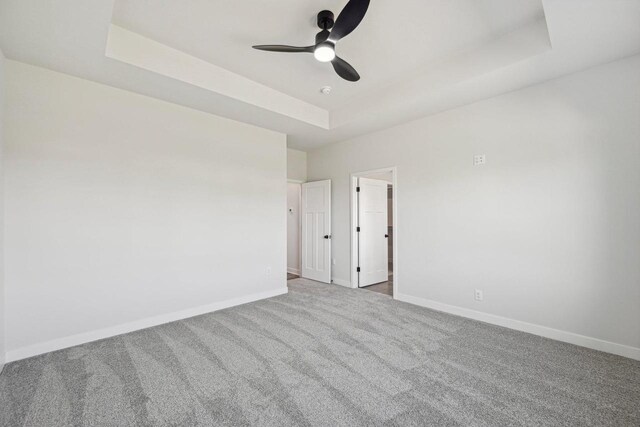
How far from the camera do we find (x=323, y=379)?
2.15 metres

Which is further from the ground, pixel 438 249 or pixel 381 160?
pixel 381 160

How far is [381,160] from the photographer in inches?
176

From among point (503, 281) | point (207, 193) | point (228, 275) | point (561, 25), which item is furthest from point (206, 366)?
point (561, 25)

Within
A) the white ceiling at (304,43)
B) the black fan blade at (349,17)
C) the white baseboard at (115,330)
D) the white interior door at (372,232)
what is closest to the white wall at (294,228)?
the white interior door at (372,232)

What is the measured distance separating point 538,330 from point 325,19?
3693 mm

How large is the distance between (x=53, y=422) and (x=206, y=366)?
3.07 feet

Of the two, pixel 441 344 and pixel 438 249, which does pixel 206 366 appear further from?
pixel 438 249

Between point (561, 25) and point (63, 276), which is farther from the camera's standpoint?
point (63, 276)

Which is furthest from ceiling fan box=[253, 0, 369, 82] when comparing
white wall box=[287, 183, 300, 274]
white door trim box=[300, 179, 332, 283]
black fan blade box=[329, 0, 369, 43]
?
white wall box=[287, 183, 300, 274]

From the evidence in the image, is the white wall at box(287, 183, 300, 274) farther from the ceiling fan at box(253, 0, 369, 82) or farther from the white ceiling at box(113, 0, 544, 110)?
the ceiling fan at box(253, 0, 369, 82)

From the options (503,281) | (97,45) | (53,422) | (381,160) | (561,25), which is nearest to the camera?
(53,422)

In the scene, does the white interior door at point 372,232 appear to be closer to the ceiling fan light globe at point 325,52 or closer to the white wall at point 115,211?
the white wall at point 115,211

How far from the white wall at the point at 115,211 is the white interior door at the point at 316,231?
1.48m

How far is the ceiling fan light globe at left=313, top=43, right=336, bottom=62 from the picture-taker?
2.25m
